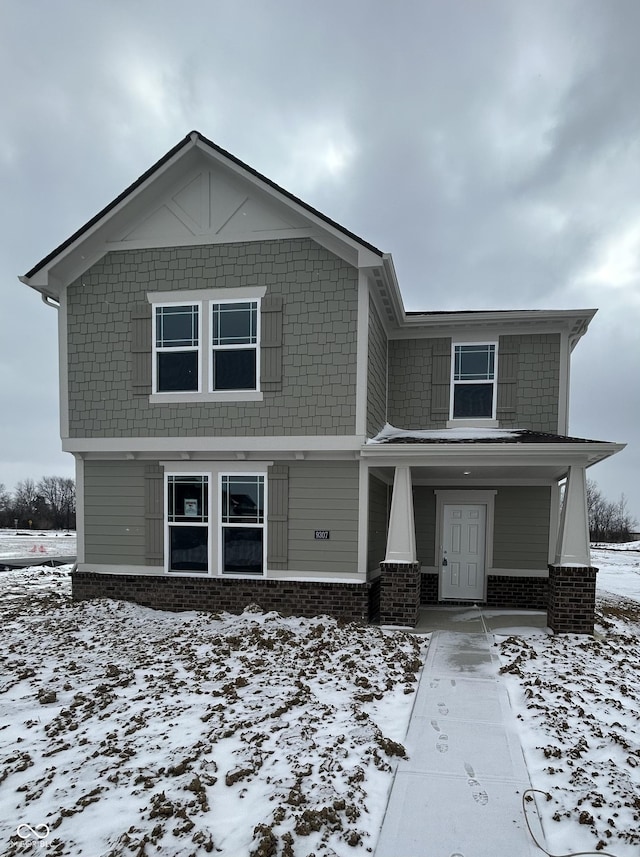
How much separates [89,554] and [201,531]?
227 centimetres

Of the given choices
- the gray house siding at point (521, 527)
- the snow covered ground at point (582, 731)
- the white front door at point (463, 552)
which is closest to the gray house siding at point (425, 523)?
the white front door at point (463, 552)

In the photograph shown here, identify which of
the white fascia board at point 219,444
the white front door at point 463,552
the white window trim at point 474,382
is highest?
the white window trim at point 474,382

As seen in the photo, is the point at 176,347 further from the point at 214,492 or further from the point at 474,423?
the point at 474,423

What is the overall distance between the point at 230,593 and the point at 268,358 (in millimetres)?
4142

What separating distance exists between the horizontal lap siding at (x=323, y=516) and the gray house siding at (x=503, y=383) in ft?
8.28

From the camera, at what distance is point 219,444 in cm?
880

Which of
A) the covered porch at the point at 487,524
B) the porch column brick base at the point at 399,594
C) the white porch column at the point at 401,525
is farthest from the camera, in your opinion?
the white porch column at the point at 401,525

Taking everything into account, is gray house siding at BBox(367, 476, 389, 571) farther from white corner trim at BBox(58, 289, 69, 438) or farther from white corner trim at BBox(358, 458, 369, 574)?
white corner trim at BBox(58, 289, 69, 438)

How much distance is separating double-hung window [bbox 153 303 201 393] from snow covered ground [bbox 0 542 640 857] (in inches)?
163

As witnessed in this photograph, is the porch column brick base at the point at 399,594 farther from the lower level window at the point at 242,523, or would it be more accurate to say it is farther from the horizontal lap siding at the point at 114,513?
the horizontal lap siding at the point at 114,513

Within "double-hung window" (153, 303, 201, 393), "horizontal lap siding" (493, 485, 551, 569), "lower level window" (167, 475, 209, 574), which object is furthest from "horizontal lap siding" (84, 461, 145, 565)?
"horizontal lap siding" (493, 485, 551, 569)

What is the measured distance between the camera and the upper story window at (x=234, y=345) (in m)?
8.84

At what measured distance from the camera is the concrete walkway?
10.2ft

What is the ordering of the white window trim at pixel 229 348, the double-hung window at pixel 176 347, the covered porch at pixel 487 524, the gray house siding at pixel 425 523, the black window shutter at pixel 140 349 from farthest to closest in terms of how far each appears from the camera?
the gray house siding at pixel 425 523
the black window shutter at pixel 140 349
the double-hung window at pixel 176 347
the white window trim at pixel 229 348
the covered porch at pixel 487 524
